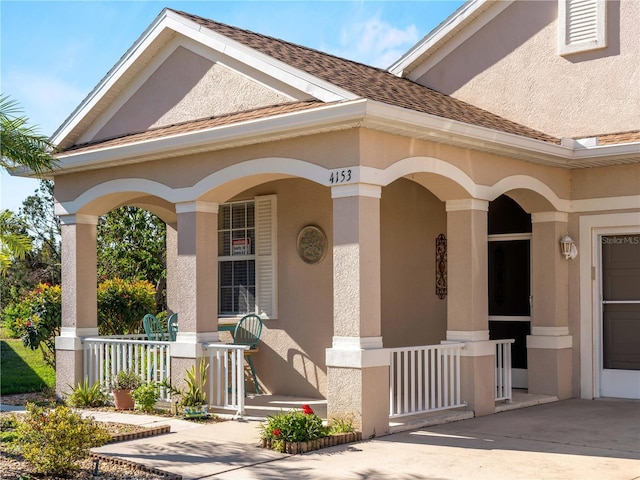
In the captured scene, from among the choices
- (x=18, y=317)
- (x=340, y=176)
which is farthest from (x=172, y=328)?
(x=340, y=176)

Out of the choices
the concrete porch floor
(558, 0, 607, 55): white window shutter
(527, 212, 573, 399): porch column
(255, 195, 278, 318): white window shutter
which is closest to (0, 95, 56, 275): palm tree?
the concrete porch floor

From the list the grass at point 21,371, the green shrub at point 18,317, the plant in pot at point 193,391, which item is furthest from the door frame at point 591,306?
the green shrub at point 18,317

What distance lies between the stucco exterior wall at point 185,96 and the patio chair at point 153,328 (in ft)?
8.27

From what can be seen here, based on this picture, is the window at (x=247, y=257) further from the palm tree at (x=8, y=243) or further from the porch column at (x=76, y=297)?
the palm tree at (x=8, y=243)

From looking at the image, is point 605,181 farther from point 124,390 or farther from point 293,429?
point 124,390

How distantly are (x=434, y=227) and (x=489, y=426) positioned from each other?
3.45m

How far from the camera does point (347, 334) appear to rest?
840 cm

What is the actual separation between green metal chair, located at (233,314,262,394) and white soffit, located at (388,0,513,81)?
14.1 feet

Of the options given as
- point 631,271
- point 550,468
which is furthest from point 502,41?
point 550,468

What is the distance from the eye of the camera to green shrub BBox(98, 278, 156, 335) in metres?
14.1

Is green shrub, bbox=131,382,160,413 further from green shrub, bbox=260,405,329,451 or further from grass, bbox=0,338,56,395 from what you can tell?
grass, bbox=0,338,56,395

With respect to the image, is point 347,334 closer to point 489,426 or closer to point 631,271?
point 489,426

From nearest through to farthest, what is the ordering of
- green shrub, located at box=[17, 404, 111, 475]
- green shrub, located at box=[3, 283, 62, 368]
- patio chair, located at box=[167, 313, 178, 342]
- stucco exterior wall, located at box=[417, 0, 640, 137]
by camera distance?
green shrub, located at box=[17, 404, 111, 475] → stucco exterior wall, located at box=[417, 0, 640, 137] → patio chair, located at box=[167, 313, 178, 342] → green shrub, located at box=[3, 283, 62, 368]

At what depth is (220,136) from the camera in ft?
30.4
